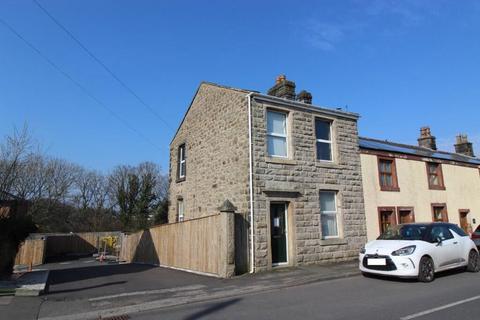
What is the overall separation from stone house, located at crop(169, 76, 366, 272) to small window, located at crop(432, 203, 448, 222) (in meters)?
6.13

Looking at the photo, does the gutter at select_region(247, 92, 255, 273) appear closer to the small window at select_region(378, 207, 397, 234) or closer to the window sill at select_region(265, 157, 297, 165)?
the window sill at select_region(265, 157, 297, 165)

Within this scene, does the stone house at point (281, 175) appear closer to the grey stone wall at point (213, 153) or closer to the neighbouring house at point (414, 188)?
the grey stone wall at point (213, 153)

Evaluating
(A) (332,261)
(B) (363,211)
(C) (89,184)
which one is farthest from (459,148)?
(C) (89,184)

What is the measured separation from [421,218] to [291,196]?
28.8ft

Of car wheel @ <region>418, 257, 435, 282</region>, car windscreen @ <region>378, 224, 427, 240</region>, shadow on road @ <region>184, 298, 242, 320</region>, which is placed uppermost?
car windscreen @ <region>378, 224, 427, 240</region>

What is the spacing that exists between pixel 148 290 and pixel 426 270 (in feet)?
24.6

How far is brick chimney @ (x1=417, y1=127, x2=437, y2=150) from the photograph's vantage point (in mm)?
25766

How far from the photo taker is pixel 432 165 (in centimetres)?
2025

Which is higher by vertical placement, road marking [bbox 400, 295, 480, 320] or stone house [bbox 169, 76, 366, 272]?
stone house [bbox 169, 76, 366, 272]

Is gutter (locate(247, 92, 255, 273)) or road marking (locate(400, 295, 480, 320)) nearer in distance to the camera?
road marking (locate(400, 295, 480, 320))

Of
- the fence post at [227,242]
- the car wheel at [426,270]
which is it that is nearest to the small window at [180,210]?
the fence post at [227,242]

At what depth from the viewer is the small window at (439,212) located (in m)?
19.4

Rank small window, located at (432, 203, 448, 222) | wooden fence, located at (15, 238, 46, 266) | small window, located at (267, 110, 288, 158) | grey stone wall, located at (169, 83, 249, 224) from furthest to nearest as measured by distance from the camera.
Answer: wooden fence, located at (15, 238, 46, 266) < small window, located at (432, 203, 448, 222) < small window, located at (267, 110, 288, 158) < grey stone wall, located at (169, 83, 249, 224)

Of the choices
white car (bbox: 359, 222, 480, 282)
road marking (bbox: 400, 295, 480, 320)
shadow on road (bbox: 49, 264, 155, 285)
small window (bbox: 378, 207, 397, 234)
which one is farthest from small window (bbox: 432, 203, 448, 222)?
shadow on road (bbox: 49, 264, 155, 285)
